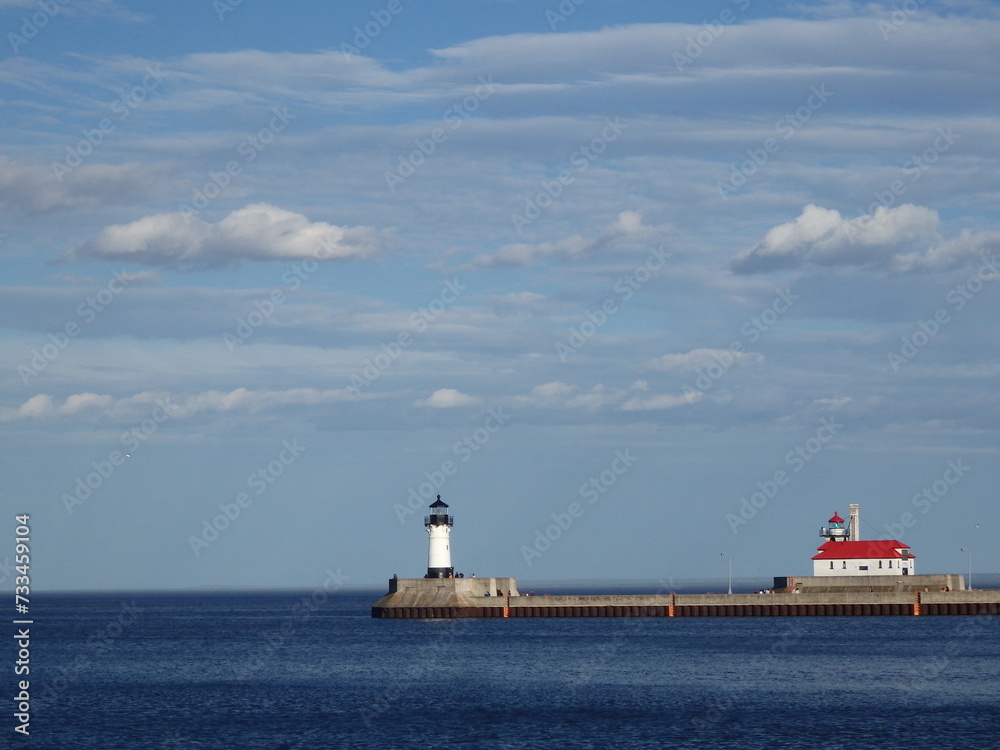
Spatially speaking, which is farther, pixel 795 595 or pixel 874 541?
pixel 874 541

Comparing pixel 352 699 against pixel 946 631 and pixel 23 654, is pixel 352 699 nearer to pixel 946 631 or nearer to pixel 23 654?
pixel 23 654

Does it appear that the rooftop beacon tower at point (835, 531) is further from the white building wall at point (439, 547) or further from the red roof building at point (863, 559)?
the white building wall at point (439, 547)

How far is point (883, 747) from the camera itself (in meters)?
45.0

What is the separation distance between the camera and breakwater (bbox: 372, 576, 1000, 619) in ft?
341

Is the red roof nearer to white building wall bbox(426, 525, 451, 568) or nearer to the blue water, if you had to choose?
the blue water

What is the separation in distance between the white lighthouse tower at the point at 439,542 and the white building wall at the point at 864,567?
3031cm

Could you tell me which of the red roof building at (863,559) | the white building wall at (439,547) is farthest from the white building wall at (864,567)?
the white building wall at (439,547)

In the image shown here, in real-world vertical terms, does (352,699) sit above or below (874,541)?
below

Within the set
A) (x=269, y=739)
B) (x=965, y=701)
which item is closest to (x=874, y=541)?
(x=965, y=701)

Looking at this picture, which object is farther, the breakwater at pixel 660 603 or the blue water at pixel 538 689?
the breakwater at pixel 660 603

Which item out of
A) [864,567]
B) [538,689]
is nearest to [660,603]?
[864,567]

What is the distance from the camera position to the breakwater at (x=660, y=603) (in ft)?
341

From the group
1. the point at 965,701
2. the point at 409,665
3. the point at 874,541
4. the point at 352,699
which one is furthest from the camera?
the point at 874,541

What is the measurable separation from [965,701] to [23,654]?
63680mm
